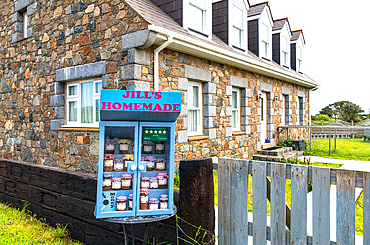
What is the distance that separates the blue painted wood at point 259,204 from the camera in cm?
286

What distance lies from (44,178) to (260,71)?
8.02 m

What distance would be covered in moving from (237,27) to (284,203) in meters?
8.46

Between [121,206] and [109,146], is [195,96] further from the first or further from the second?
[121,206]

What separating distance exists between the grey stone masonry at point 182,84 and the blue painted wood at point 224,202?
4.29 metres

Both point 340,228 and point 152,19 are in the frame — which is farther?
point 152,19

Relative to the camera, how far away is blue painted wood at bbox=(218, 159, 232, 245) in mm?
3107

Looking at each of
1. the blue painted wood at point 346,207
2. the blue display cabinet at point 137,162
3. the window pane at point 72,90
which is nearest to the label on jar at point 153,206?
the blue display cabinet at point 137,162

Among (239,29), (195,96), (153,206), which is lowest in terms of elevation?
(153,206)

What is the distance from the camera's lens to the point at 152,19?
6293 mm

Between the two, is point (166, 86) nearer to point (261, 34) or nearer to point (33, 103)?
point (33, 103)

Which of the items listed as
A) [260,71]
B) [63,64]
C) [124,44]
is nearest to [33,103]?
[63,64]

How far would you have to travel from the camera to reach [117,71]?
21.6 feet

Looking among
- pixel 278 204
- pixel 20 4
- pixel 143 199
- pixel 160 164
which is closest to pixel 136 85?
pixel 160 164

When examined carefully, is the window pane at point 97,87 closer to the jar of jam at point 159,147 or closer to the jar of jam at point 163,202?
the jar of jam at point 159,147
